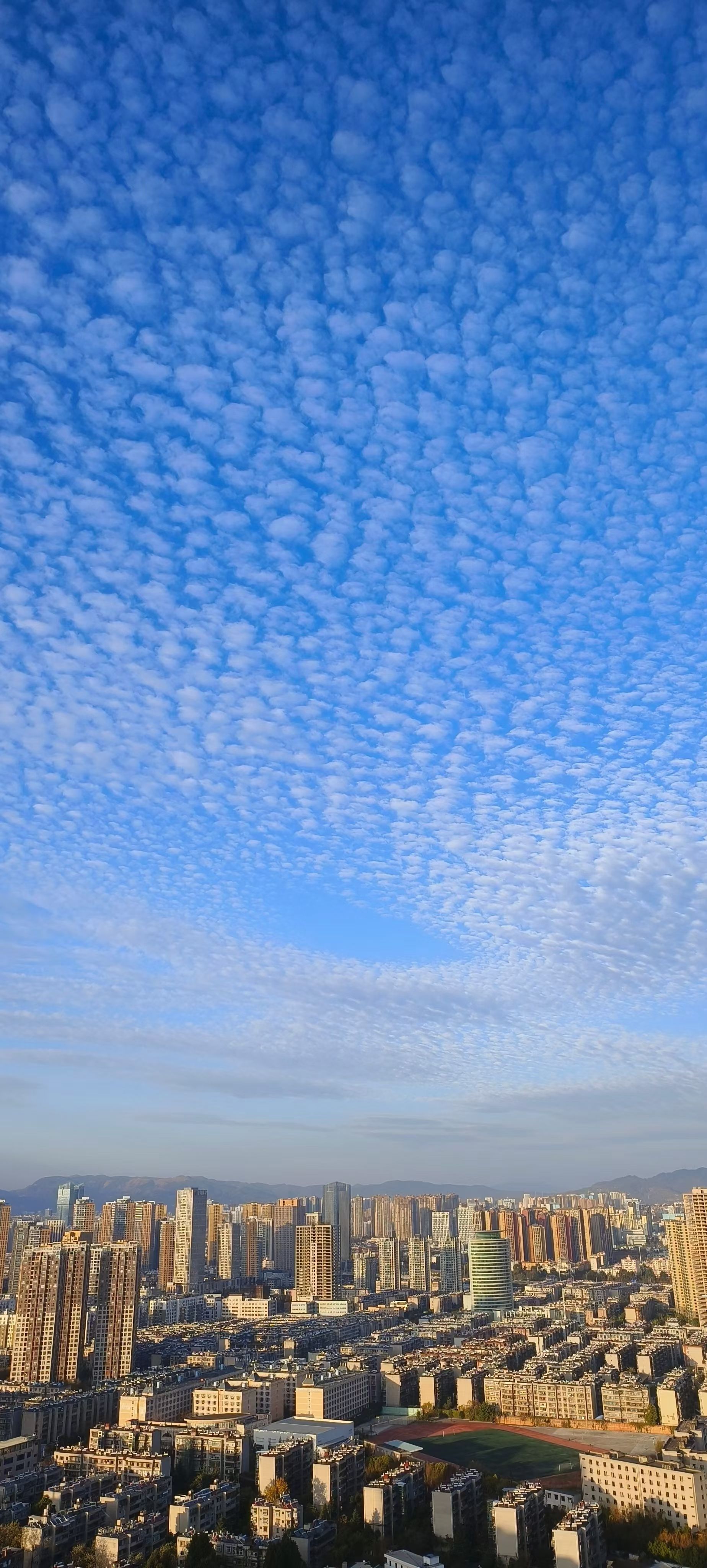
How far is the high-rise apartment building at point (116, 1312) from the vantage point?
15133 millimetres

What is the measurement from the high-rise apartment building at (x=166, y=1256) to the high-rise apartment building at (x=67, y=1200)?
658 centimetres

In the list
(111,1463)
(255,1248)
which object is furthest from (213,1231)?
(111,1463)

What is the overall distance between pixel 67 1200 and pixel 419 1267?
50.4ft

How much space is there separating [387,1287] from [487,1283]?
580cm

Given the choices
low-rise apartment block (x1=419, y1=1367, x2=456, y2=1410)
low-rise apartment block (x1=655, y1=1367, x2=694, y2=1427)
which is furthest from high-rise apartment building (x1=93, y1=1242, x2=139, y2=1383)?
low-rise apartment block (x1=655, y1=1367, x2=694, y2=1427)

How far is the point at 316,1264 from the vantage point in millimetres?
24562

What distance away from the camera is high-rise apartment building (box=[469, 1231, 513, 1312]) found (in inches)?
899

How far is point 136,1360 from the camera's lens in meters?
16.1

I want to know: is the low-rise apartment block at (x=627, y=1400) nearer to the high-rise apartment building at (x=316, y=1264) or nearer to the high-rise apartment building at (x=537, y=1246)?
the high-rise apartment building at (x=316, y=1264)

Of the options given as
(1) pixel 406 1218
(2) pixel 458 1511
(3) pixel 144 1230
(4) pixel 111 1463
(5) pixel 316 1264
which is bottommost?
(2) pixel 458 1511

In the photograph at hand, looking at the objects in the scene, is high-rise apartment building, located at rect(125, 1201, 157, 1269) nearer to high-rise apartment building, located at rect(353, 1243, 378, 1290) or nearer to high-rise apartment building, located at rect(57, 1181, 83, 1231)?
high-rise apartment building, located at rect(57, 1181, 83, 1231)

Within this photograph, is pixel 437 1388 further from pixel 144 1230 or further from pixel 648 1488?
pixel 144 1230

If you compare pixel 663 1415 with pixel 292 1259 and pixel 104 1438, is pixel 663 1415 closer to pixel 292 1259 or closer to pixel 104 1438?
pixel 104 1438

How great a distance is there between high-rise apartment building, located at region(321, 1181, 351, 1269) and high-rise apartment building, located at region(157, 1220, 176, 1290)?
548 centimetres
